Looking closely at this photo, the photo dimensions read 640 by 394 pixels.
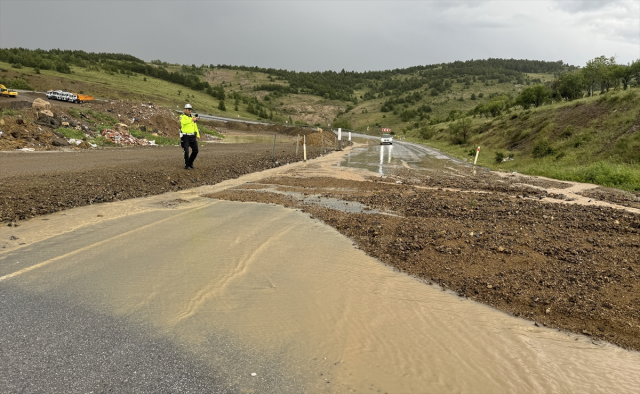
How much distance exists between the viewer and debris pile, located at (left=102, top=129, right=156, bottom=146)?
2308 cm

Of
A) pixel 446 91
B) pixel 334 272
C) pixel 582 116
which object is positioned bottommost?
pixel 334 272

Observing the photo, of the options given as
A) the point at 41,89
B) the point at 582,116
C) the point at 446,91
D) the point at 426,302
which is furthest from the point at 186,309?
the point at 446,91

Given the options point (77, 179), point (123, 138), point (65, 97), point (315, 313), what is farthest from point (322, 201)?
point (65, 97)

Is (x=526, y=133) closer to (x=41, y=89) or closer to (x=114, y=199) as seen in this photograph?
(x=114, y=199)

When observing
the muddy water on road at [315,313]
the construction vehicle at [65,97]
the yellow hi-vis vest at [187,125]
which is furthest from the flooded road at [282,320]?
the construction vehicle at [65,97]

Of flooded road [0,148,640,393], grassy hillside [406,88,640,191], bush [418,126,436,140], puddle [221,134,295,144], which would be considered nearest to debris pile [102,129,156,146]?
puddle [221,134,295,144]

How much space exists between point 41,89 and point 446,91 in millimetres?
113396

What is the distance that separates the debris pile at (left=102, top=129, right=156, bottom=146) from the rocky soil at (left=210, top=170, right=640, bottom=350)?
16586 mm

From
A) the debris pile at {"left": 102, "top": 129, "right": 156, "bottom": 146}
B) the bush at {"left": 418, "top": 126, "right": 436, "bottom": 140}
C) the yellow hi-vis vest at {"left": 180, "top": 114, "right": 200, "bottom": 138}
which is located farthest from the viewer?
the bush at {"left": 418, "top": 126, "right": 436, "bottom": 140}

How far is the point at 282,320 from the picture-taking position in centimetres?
413

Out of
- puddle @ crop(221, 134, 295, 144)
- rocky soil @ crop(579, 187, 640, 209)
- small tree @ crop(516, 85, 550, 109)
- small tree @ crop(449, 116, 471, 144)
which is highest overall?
small tree @ crop(516, 85, 550, 109)

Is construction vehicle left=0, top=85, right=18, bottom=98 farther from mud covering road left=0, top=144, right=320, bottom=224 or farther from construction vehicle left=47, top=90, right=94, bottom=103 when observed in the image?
mud covering road left=0, top=144, right=320, bottom=224

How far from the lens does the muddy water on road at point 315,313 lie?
10.9 feet

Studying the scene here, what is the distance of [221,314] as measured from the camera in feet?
13.6
